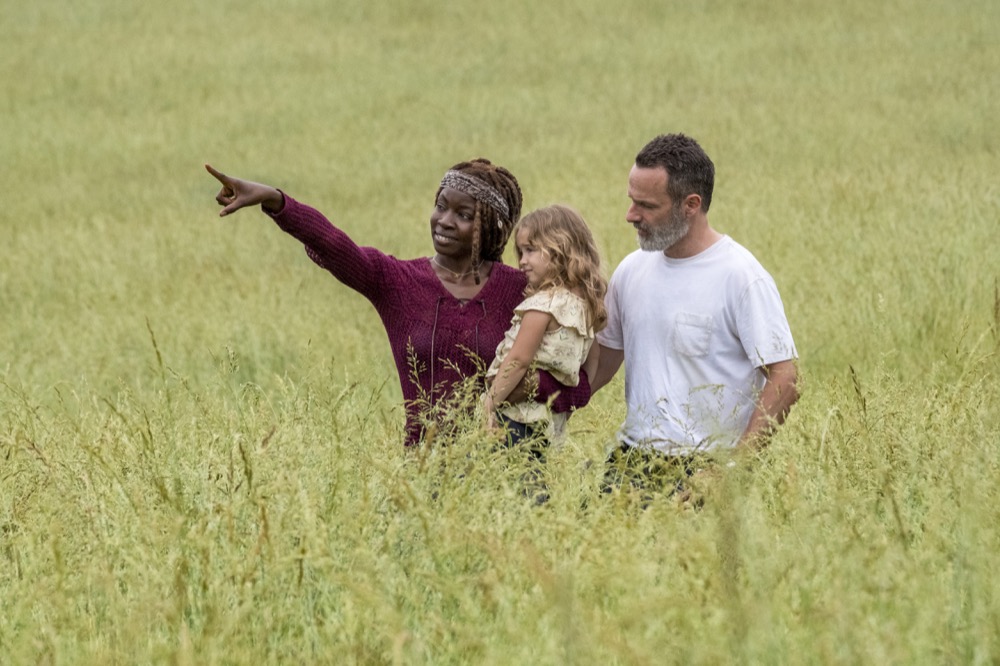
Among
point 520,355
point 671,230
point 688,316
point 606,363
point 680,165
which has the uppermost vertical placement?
point 680,165

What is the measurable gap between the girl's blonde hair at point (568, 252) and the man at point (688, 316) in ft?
0.49

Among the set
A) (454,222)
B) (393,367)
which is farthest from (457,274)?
(393,367)

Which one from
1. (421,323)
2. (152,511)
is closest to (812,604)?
(152,511)

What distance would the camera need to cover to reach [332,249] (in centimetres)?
394

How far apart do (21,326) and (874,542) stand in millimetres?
6854

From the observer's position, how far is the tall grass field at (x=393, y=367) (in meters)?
2.45

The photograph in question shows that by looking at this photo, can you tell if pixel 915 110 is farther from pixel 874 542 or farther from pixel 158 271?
pixel 874 542

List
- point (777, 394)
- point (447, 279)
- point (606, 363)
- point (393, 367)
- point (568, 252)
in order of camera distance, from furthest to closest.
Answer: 1. point (393, 367)
2. point (606, 363)
3. point (447, 279)
4. point (568, 252)
5. point (777, 394)

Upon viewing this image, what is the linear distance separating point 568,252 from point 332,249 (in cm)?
75

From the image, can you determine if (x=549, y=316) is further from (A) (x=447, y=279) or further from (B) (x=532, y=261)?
(A) (x=447, y=279)

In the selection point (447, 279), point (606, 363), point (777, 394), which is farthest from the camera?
point (606, 363)

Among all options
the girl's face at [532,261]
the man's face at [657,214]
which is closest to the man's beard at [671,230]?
the man's face at [657,214]

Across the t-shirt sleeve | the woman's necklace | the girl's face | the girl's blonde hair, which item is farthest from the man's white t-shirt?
the woman's necklace

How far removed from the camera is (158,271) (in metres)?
9.98
